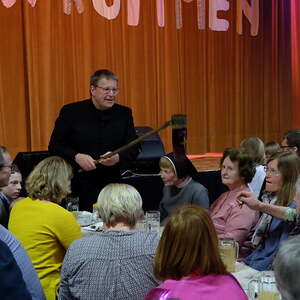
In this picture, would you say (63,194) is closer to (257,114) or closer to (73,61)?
(73,61)

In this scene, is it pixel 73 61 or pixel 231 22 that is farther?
pixel 231 22

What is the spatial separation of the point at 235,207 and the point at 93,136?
126 cm

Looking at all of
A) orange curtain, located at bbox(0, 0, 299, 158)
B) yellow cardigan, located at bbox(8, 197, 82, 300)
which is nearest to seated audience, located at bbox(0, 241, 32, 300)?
yellow cardigan, located at bbox(8, 197, 82, 300)

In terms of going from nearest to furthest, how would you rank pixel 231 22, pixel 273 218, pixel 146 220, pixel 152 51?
pixel 273 218
pixel 146 220
pixel 152 51
pixel 231 22

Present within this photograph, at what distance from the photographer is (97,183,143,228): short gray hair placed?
7.54ft

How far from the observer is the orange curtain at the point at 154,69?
783cm

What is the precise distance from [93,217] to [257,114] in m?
6.89

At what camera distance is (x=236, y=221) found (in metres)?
3.11

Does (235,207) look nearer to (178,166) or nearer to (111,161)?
(178,166)

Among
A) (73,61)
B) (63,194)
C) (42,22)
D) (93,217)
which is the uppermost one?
(42,22)

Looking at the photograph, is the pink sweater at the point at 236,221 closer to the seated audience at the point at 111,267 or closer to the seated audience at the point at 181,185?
the seated audience at the point at 181,185

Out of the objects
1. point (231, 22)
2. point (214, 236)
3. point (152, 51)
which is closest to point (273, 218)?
point (214, 236)

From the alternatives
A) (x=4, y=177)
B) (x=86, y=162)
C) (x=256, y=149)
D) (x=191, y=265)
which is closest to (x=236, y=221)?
(x=86, y=162)

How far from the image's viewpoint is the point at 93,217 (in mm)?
3551
